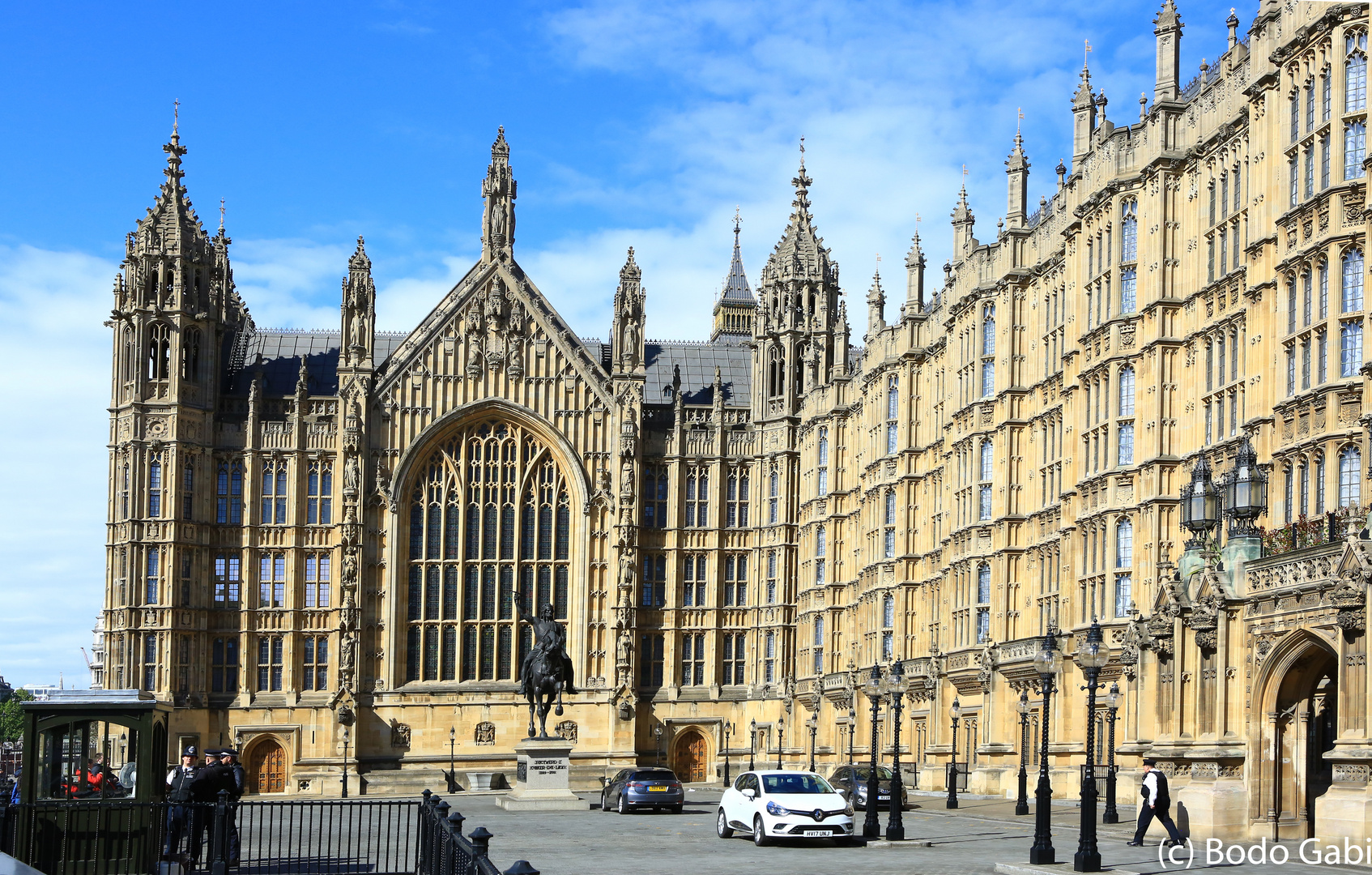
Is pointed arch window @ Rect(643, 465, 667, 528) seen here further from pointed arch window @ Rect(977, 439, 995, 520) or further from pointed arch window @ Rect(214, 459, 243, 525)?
pointed arch window @ Rect(977, 439, 995, 520)

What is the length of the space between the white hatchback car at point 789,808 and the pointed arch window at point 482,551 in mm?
47422

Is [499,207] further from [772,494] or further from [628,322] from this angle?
[772,494]

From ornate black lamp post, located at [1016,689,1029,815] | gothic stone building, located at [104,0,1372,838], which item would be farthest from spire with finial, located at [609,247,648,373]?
ornate black lamp post, located at [1016,689,1029,815]

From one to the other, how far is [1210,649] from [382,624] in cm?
5623

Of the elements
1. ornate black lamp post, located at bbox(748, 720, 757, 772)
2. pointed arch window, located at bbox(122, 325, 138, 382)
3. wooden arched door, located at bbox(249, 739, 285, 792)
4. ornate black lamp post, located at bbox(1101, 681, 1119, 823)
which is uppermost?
pointed arch window, located at bbox(122, 325, 138, 382)

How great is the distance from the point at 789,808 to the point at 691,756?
51.3 metres

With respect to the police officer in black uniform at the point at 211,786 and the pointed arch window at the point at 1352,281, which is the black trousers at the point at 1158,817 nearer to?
the pointed arch window at the point at 1352,281

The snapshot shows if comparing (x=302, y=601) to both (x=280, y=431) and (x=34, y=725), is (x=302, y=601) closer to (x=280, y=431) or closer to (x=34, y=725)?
(x=280, y=431)

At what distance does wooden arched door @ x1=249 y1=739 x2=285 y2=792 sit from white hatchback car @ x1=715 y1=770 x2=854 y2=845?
48291 mm

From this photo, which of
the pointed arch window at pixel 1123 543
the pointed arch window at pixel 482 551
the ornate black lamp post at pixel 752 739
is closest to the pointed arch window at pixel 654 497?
the pointed arch window at pixel 482 551

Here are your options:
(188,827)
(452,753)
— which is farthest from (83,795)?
(452,753)

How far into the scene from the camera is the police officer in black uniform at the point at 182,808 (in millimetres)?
28781

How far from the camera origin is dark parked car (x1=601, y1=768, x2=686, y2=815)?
57469 mm

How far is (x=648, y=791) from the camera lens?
57.6 m
